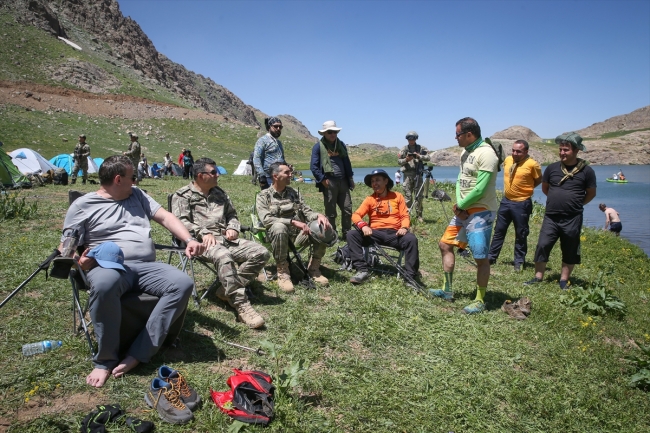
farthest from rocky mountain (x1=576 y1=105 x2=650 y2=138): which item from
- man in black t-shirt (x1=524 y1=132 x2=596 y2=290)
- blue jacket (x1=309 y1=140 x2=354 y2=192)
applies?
blue jacket (x1=309 y1=140 x2=354 y2=192)

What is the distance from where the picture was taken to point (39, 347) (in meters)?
3.34

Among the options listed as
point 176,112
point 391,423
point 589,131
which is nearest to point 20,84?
point 176,112

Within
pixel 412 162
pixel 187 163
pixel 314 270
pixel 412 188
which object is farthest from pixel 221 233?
pixel 187 163

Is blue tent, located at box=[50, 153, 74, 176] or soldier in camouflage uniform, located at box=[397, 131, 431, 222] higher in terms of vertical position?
blue tent, located at box=[50, 153, 74, 176]

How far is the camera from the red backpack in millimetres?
2660

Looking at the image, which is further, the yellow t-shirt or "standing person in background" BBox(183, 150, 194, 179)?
"standing person in background" BBox(183, 150, 194, 179)

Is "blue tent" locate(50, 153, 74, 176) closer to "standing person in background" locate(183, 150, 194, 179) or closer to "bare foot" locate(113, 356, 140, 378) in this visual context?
"standing person in background" locate(183, 150, 194, 179)

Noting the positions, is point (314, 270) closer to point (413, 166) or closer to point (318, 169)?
point (318, 169)

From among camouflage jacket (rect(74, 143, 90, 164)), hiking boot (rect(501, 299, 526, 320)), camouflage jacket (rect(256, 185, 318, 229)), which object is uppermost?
camouflage jacket (rect(74, 143, 90, 164))

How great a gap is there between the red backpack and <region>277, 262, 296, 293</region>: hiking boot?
7.21 feet

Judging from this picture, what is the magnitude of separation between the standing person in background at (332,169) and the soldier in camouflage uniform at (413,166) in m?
3.34

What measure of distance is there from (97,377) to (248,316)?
4.71 ft

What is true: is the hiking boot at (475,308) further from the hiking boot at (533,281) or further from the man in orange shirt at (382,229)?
the hiking boot at (533,281)

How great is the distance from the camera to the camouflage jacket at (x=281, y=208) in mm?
5348
